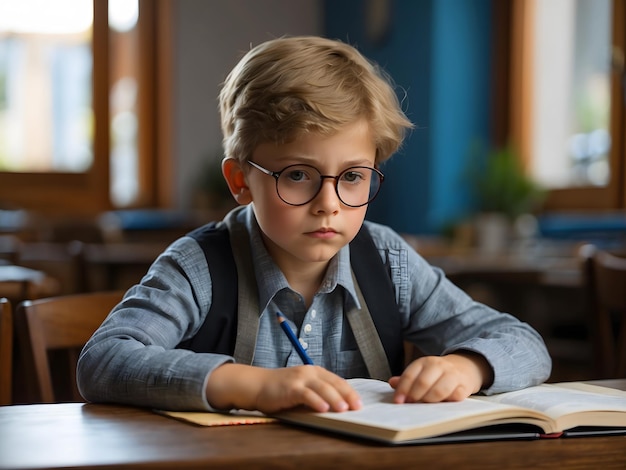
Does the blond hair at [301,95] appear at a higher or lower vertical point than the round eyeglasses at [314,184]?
higher

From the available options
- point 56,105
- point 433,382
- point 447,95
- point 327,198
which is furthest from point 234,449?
point 56,105

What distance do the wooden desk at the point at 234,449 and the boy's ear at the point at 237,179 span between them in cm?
47

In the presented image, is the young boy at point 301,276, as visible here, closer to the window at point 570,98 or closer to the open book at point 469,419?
the open book at point 469,419

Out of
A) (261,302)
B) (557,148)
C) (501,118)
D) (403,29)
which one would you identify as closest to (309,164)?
(261,302)

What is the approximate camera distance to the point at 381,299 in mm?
1233

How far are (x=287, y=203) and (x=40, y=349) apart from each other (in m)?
0.42

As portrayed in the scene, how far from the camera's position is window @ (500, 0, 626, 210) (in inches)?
180

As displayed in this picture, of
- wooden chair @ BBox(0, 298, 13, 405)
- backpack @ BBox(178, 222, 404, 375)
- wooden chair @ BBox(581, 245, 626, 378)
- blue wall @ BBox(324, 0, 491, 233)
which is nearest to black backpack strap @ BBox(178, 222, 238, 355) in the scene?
backpack @ BBox(178, 222, 404, 375)

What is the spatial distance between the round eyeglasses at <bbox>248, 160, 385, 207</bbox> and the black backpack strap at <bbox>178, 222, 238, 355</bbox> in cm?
14

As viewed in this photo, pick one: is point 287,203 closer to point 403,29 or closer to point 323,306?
point 323,306

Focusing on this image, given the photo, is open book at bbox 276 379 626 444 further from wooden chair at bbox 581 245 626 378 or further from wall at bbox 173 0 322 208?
wall at bbox 173 0 322 208

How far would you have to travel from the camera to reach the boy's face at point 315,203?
1.08m

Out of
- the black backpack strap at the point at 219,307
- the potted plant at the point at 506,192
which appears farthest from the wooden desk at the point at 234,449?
the potted plant at the point at 506,192

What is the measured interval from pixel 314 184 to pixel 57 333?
47 centimetres
